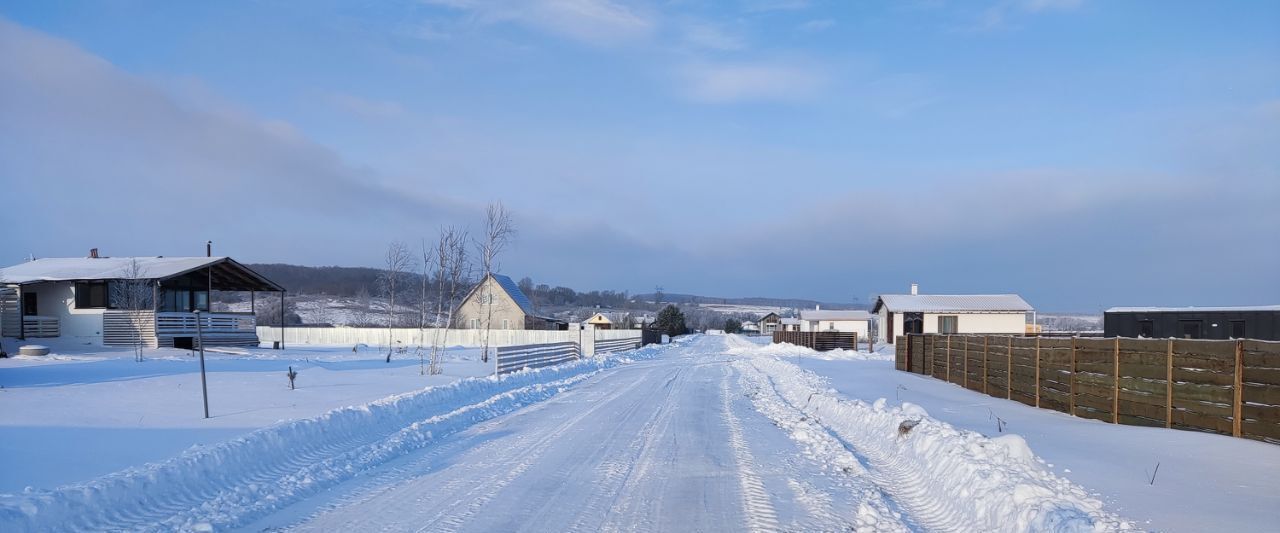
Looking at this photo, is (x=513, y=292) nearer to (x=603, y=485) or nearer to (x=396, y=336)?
(x=396, y=336)

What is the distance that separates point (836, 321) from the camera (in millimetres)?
91875

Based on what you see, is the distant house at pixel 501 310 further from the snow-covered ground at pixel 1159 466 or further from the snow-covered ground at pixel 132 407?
the snow-covered ground at pixel 1159 466

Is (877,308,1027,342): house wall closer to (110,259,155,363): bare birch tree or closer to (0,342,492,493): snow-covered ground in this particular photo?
(0,342,492,493): snow-covered ground

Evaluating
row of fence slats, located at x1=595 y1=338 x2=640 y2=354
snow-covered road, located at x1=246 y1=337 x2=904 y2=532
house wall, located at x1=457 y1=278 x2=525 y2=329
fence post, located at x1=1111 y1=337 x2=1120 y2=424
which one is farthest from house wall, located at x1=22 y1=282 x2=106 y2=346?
fence post, located at x1=1111 y1=337 x2=1120 y2=424

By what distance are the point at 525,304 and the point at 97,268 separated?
34.7 m

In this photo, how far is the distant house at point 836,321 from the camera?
89062 mm

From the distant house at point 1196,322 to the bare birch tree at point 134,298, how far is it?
4600 cm

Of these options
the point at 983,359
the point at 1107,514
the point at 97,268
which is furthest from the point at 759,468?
the point at 97,268

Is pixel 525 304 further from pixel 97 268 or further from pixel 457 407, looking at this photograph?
pixel 457 407

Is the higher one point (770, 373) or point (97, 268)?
point (97, 268)

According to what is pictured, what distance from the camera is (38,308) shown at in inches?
1458

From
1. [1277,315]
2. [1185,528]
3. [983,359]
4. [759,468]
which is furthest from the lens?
[1277,315]

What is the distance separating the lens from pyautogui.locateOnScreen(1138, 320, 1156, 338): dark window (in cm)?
4050

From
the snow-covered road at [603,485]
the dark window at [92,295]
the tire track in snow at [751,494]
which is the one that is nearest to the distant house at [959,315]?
the snow-covered road at [603,485]
